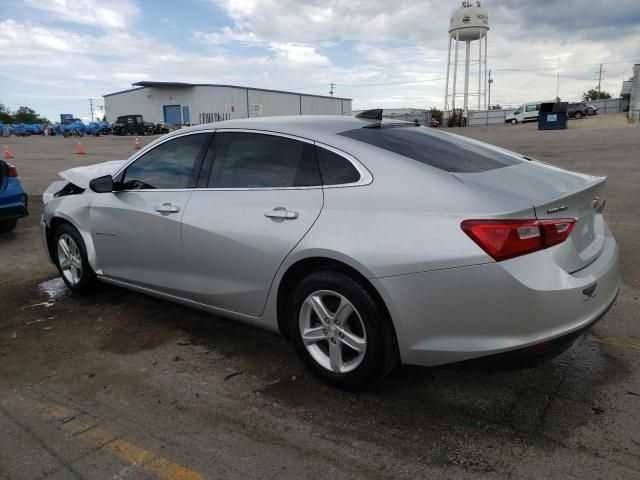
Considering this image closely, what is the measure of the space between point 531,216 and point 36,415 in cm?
288

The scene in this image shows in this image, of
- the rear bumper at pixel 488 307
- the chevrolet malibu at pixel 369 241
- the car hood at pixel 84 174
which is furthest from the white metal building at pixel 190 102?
the rear bumper at pixel 488 307

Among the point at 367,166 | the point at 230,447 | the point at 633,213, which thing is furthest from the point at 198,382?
the point at 633,213

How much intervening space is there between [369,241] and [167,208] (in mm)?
1748

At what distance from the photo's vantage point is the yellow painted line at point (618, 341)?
3.75 m

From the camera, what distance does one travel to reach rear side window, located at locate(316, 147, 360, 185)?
123 inches

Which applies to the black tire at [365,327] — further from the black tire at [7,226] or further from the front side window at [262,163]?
the black tire at [7,226]

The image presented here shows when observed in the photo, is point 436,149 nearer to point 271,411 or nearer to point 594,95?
point 271,411

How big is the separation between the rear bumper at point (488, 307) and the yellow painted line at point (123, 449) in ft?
4.13

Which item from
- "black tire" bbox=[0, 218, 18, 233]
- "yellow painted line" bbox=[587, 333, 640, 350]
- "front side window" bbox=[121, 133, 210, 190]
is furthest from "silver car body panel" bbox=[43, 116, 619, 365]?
"black tire" bbox=[0, 218, 18, 233]

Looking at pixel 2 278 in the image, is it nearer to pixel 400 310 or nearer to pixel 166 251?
pixel 166 251

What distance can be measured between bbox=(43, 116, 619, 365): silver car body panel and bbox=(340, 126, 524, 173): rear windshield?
99 millimetres

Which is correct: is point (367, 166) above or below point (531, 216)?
above

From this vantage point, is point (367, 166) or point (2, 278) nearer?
point (367, 166)

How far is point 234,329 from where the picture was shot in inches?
168
